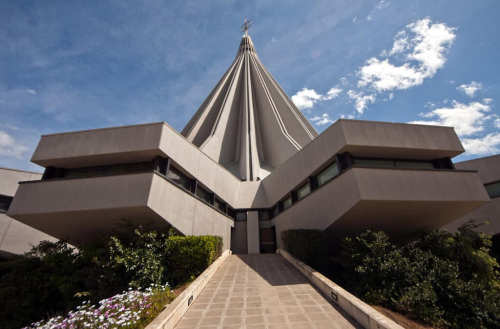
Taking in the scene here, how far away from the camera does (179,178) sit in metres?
10.8

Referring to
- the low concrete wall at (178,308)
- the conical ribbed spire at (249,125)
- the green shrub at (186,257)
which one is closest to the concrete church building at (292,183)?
the green shrub at (186,257)

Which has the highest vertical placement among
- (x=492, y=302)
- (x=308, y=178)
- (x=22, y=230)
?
(x=308, y=178)

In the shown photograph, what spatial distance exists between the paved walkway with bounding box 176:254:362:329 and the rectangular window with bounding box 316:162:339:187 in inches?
163

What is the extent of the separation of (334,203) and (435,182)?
3.59 metres

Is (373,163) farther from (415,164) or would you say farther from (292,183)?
(292,183)

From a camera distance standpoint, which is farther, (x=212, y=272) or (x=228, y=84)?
(x=228, y=84)

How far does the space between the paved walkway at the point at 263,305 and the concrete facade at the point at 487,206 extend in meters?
11.0

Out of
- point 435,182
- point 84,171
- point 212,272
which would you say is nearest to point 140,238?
point 212,272

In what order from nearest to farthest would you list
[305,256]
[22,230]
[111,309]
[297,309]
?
[297,309] < [111,309] < [305,256] < [22,230]

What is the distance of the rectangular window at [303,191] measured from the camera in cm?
1130

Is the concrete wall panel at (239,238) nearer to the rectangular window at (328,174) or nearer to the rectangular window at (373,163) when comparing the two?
the rectangular window at (328,174)

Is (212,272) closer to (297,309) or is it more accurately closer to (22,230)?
(297,309)

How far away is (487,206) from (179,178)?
50.9 ft

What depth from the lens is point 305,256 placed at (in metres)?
8.03
